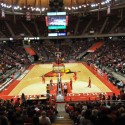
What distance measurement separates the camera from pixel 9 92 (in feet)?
94.4

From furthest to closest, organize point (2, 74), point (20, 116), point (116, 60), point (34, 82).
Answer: point (116, 60) < point (2, 74) < point (34, 82) < point (20, 116)

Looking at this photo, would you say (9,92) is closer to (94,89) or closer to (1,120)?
(94,89)

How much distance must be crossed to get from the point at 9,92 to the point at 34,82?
581 centimetres

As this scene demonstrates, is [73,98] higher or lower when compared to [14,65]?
lower

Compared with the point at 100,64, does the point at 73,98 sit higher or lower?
lower

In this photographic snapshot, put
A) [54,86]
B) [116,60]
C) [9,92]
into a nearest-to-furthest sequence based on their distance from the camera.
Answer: [9,92], [54,86], [116,60]

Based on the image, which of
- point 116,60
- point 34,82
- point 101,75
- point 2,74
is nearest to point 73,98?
point 34,82

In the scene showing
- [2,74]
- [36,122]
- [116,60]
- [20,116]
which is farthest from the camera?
[116,60]

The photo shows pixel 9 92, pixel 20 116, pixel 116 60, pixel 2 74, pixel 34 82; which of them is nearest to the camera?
pixel 20 116

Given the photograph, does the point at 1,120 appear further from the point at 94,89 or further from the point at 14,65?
the point at 14,65

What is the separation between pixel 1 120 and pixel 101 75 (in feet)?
100

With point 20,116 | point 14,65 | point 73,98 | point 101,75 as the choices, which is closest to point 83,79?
point 101,75

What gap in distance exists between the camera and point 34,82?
3406cm

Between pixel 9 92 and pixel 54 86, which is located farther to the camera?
pixel 54 86
